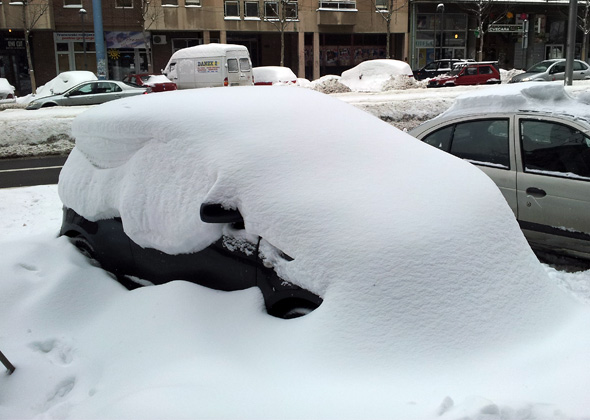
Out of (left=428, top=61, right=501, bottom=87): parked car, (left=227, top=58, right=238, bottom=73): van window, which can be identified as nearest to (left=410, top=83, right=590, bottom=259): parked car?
(left=227, top=58, right=238, bottom=73): van window

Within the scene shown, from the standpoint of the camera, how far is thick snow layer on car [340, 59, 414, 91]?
3134cm

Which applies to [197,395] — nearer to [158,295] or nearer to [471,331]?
[158,295]

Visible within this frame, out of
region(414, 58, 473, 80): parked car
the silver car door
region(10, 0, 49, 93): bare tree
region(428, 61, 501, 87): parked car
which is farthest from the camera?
region(10, 0, 49, 93): bare tree

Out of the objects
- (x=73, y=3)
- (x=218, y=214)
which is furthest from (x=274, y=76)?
(x=218, y=214)

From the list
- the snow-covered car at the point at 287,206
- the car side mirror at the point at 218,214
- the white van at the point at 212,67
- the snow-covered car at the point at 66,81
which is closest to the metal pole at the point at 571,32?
the snow-covered car at the point at 287,206

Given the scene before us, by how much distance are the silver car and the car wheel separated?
3053 mm

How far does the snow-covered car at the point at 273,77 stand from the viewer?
2853 centimetres

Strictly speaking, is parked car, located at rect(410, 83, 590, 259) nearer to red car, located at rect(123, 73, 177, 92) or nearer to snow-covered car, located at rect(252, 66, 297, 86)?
red car, located at rect(123, 73, 177, 92)

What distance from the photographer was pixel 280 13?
39.2 m

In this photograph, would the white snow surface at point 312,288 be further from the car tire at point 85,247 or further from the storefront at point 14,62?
the storefront at point 14,62

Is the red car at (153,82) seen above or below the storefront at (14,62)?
below

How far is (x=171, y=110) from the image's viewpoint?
149 inches

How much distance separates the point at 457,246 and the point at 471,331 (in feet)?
1.41

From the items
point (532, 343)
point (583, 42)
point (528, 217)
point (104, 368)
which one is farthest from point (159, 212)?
point (583, 42)
